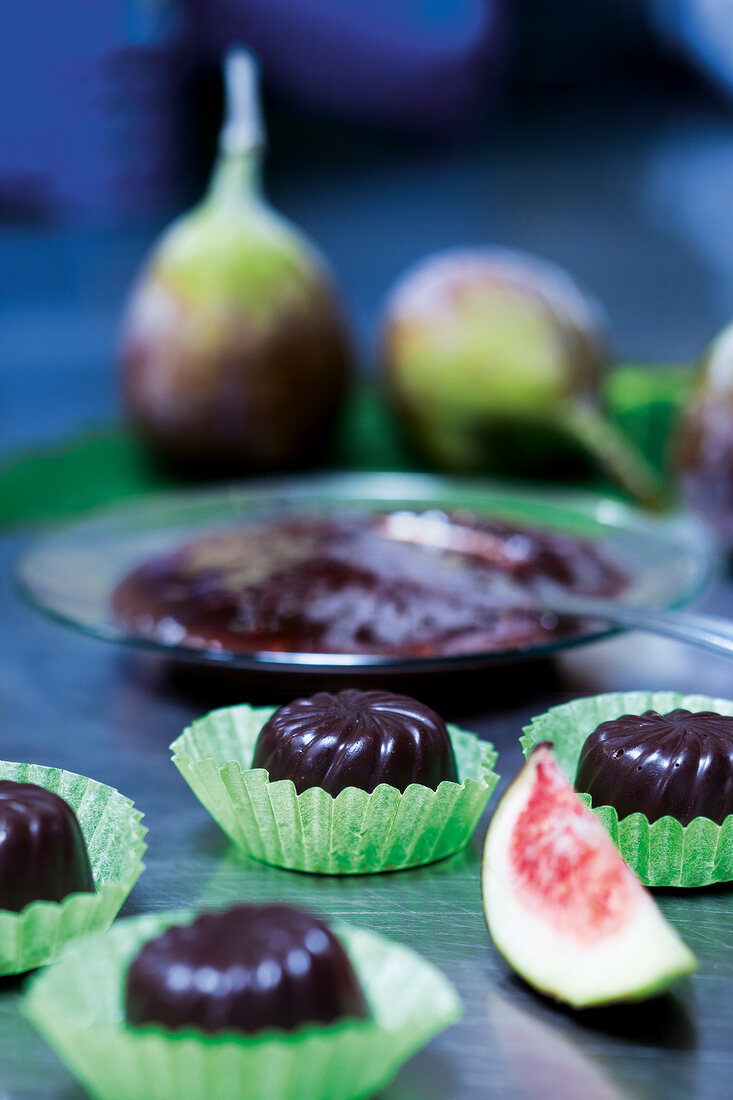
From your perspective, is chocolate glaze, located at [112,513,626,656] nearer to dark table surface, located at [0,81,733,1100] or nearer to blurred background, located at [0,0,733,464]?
dark table surface, located at [0,81,733,1100]

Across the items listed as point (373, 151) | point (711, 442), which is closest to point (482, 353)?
point (711, 442)

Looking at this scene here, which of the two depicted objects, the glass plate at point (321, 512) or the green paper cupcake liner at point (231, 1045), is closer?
the green paper cupcake liner at point (231, 1045)

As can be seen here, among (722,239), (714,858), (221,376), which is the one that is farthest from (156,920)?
(722,239)

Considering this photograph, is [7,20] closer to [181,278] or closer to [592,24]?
[181,278]

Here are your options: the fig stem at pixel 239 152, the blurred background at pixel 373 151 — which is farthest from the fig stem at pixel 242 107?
the blurred background at pixel 373 151

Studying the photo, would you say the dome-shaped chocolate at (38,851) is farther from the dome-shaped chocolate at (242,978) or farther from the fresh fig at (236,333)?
the fresh fig at (236,333)

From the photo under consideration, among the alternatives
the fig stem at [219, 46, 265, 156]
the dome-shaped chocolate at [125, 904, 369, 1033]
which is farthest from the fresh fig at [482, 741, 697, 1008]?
the fig stem at [219, 46, 265, 156]
